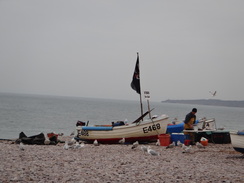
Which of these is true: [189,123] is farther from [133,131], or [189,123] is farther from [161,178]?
[161,178]

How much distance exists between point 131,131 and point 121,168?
809cm

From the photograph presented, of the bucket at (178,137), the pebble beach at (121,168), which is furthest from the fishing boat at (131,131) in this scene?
the pebble beach at (121,168)

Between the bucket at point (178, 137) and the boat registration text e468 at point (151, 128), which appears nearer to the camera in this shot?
the bucket at point (178, 137)

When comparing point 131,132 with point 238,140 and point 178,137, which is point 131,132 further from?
point 238,140

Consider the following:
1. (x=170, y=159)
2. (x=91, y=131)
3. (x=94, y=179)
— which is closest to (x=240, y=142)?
(x=170, y=159)

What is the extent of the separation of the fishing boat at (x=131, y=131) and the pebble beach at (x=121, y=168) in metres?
4.52

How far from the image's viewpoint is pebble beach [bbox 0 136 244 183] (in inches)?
347

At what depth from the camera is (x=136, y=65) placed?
20.2 m

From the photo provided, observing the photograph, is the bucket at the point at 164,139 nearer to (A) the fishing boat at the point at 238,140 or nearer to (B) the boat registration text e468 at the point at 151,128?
(B) the boat registration text e468 at the point at 151,128

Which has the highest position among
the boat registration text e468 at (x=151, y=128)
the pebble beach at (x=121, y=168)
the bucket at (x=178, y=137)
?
the boat registration text e468 at (x=151, y=128)

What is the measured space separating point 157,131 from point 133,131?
1.32 m

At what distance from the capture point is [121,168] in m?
10.3

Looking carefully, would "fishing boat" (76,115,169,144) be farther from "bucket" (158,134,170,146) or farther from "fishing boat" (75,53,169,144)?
"bucket" (158,134,170,146)

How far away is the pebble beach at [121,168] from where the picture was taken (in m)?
8.81
